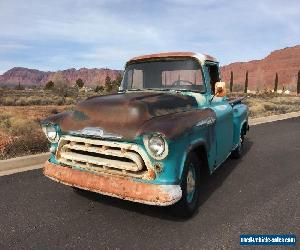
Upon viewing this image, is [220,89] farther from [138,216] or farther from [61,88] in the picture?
[61,88]

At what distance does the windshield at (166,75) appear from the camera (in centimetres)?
570

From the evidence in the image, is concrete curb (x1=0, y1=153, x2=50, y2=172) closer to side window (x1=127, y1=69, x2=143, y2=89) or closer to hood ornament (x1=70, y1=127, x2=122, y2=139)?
side window (x1=127, y1=69, x2=143, y2=89)

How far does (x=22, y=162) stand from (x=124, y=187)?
12.2 ft

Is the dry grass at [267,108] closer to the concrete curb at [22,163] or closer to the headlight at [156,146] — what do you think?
the concrete curb at [22,163]

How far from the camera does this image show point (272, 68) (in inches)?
6683

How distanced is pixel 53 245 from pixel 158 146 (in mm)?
1512

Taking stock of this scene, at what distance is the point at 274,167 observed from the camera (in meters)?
7.37

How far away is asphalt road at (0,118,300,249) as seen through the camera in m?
4.00

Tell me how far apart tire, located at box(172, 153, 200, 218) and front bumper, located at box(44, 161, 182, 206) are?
0.27 meters

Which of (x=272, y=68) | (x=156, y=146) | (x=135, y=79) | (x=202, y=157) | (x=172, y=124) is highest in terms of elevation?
(x=272, y=68)

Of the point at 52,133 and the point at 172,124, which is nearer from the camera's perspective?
the point at 172,124

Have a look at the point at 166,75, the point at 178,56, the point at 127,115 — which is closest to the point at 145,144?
the point at 127,115

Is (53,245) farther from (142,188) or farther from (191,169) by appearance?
(191,169)

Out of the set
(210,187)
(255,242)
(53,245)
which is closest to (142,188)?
(53,245)
